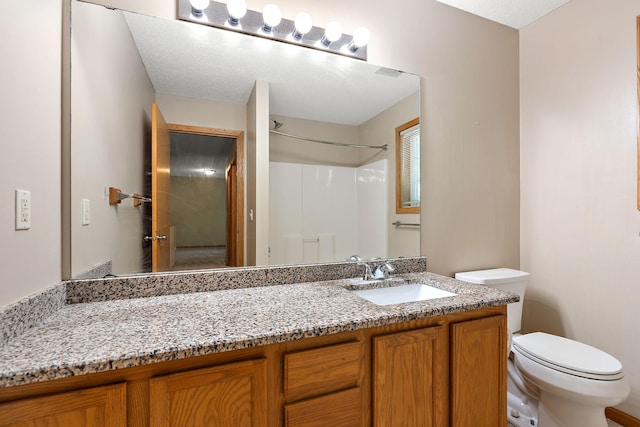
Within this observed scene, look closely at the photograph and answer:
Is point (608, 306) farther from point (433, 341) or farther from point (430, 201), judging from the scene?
point (433, 341)

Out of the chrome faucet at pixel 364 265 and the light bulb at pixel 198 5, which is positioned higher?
the light bulb at pixel 198 5

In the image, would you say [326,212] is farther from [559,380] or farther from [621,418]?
[621,418]

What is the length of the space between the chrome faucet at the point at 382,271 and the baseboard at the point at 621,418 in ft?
4.94

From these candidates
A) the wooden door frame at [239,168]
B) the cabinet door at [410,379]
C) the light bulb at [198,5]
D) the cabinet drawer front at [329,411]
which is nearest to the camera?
the cabinet drawer front at [329,411]

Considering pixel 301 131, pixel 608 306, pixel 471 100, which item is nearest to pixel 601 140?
pixel 471 100

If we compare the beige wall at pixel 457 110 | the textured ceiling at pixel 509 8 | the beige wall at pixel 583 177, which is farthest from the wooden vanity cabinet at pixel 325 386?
the textured ceiling at pixel 509 8

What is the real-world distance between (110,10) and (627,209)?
2.70 metres

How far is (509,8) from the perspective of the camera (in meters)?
1.88

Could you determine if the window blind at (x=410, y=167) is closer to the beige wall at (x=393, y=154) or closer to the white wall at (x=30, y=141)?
the beige wall at (x=393, y=154)

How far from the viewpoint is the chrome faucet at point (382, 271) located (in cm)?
153

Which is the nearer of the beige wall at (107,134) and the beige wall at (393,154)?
the beige wall at (107,134)

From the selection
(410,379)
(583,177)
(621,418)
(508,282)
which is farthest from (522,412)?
(583,177)

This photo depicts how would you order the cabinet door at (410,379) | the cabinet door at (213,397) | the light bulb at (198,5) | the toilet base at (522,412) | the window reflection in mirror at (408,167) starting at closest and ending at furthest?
the cabinet door at (213,397), the cabinet door at (410,379), the light bulb at (198,5), the toilet base at (522,412), the window reflection in mirror at (408,167)

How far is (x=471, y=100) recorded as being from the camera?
6.33 feet
